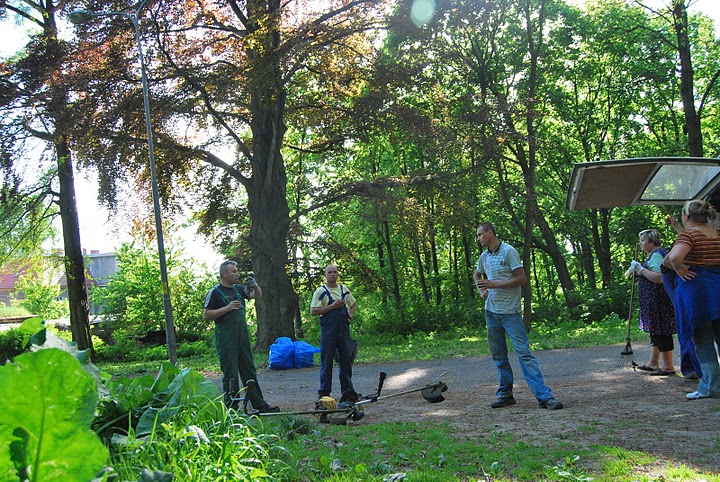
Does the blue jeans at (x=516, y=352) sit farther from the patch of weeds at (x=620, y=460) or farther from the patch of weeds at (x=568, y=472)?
the patch of weeds at (x=568, y=472)

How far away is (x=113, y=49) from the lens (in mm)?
19438

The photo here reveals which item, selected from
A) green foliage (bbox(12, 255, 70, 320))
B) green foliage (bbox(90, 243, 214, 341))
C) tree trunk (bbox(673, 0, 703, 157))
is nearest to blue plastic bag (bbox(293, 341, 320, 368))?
tree trunk (bbox(673, 0, 703, 157))

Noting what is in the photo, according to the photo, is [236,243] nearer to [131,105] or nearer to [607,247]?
[131,105]

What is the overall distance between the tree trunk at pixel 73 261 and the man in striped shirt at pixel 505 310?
20.4 m

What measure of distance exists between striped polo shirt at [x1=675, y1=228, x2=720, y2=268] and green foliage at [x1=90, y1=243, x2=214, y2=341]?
90.4 ft

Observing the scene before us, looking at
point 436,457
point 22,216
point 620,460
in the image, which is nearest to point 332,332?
point 436,457

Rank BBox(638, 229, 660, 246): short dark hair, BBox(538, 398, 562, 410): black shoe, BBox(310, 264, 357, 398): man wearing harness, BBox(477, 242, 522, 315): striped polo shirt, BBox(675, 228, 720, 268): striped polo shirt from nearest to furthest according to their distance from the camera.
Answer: BBox(675, 228, 720, 268): striped polo shirt → BBox(538, 398, 562, 410): black shoe → BBox(477, 242, 522, 315): striped polo shirt → BBox(310, 264, 357, 398): man wearing harness → BBox(638, 229, 660, 246): short dark hair

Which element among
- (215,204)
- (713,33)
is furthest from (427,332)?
(713,33)

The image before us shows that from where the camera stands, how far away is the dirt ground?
5.40m

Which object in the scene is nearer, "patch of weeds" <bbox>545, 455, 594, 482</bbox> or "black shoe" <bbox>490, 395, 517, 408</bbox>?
"patch of weeds" <bbox>545, 455, 594, 482</bbox>

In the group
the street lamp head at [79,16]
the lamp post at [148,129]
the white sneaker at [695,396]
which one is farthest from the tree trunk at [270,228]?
the white sneaker at [695,396]

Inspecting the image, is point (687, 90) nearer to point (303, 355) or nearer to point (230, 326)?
point (303, 355)

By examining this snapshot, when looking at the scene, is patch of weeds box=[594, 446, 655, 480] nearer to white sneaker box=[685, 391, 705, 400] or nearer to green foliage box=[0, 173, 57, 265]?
white sneaker box=[685, 391, 705, 400]

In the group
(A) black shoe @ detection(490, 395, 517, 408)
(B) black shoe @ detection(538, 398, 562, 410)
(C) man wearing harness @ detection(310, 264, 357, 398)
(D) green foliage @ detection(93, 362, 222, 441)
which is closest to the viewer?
(D) green foliage @ detection(93, 362, 222, 441)
